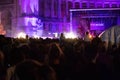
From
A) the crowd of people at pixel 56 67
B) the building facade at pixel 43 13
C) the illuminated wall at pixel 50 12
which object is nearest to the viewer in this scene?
the crowd of people at pixel 56 67

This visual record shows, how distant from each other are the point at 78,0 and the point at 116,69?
5473cm

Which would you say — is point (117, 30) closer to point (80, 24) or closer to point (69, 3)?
point (80, 24)

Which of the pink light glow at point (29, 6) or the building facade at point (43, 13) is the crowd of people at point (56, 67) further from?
the pink light glow at point (29, 6)

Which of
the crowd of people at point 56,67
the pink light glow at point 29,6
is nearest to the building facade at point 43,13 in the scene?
the pink light glow at point 29,6

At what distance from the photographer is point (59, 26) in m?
59.7

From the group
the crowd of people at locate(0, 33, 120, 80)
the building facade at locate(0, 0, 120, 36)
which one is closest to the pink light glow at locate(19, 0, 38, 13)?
the building facade at locate(0, 0, 120, 36)

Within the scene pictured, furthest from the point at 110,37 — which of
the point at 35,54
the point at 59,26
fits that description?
the point at 59,26

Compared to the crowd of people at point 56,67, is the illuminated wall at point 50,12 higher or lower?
higher

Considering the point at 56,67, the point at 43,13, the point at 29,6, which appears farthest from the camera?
the point at 43,13

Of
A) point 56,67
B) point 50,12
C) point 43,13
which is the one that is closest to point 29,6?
point 43,13

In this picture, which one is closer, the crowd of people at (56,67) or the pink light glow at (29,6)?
the crowd of people at (56,67)

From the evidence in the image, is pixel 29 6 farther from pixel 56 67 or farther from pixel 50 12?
pixel 56 67

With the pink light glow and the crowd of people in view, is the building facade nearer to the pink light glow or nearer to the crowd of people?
the pink light glow

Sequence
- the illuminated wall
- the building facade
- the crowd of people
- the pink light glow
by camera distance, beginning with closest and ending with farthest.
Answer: the crowd of people
the building facade
the illuminated wall
the pink light glow
